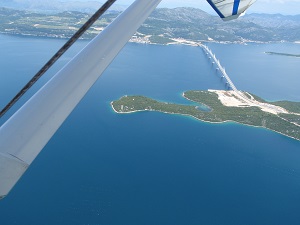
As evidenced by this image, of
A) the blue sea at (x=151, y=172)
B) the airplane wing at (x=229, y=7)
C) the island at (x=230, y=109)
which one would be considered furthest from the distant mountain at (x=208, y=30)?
the airplane wing at (x=229, y=7)

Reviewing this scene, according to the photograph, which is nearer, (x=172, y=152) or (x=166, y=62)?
(x=172, y=152)

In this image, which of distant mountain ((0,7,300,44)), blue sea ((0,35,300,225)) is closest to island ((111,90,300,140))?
blue sea ((0,35,300,225))

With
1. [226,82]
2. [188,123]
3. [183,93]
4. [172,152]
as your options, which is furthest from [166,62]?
[172,152]

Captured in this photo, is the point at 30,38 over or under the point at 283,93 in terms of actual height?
over

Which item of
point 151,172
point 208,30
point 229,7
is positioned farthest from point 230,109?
point 208,30

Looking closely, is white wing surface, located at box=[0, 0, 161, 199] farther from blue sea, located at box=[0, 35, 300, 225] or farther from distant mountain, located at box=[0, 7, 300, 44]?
distant mountain, located at box=[0, 7, 300, 44]

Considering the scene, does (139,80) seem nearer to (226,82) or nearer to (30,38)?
(226,82)

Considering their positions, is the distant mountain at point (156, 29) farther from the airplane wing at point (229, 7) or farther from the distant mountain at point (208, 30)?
the airplane wing at point (229, 7)
